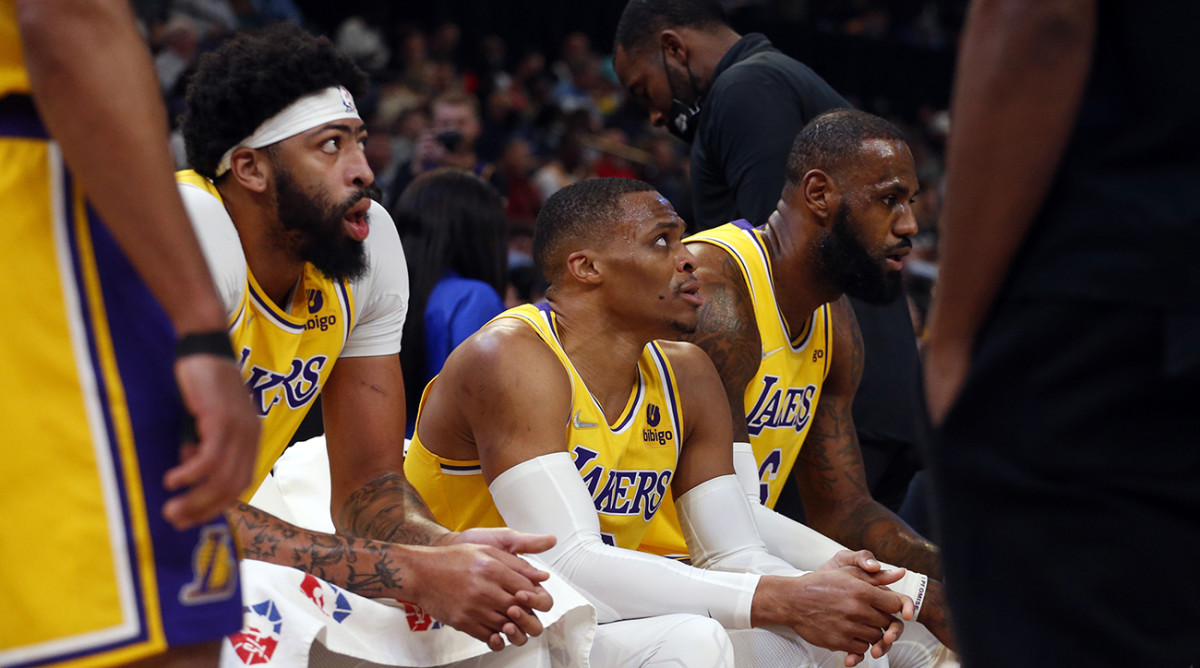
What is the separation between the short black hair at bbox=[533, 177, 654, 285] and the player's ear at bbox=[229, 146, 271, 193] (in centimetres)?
A: 90

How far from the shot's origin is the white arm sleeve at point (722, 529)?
312 centimetres

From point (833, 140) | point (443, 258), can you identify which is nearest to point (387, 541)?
point (833, 140)

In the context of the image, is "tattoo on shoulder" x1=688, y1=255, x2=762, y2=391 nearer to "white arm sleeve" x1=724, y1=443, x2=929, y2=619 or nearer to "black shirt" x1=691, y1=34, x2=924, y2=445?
"white arm sleeve" x1=724, y1=443, x2=929, y2=619

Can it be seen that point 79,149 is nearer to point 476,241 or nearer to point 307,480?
point 307,480

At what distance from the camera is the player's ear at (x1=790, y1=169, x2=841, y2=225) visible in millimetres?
3762

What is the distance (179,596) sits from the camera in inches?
51.9

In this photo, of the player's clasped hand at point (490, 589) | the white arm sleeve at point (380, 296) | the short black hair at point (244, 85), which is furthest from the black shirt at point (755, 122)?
the player's clasped hand at point (490, 589)

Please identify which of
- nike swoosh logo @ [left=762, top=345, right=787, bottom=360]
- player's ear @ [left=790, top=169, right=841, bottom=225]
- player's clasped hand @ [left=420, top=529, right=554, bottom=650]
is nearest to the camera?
player's clasped hand @ [left=420, top=529, right=554, bottom=650]

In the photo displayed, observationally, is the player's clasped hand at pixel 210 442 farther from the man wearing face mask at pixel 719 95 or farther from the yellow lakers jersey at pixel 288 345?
the man wearing face mask at pixel 719 95

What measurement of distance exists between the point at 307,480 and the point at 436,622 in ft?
A: 2.77

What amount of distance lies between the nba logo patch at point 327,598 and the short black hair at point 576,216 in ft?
3.81

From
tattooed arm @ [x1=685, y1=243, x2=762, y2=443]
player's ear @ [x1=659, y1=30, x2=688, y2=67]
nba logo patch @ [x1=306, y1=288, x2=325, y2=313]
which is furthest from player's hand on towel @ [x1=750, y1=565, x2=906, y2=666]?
A: player's ear @ [x1=659, y1=30, x2=688, y2=67]

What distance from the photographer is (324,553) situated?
2.60 meters

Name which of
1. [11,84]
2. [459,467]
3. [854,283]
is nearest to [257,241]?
[459,467]
